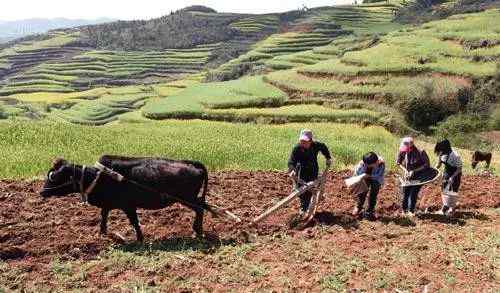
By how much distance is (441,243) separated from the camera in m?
9.94

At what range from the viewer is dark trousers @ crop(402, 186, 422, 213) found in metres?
12.1

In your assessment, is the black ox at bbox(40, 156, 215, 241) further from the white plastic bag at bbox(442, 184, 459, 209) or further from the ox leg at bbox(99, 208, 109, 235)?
the white plastic bag at bbox(442, 184, 459, 209)

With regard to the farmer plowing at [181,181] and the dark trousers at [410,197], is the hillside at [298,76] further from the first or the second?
the farmer plowing at [181,181]

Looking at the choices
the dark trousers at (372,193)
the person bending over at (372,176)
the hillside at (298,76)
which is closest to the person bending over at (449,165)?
the person bending over at (372,176)

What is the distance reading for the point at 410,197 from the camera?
480 inches

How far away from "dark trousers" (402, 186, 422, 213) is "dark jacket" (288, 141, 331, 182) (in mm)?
2125

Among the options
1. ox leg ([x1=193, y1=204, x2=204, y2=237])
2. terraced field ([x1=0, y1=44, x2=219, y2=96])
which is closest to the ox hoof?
ox leg ([x1=193, y1=204, x2=204, y2=237])

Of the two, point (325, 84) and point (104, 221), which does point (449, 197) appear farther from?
point (325, 84)

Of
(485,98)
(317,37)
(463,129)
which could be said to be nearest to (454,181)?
(463,129)

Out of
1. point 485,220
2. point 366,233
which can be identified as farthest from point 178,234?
point 485,220

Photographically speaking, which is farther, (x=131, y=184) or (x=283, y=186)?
(x=283, y=186)

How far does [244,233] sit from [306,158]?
6.34ft

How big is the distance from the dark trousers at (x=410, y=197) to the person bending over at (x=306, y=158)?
6.76 feet

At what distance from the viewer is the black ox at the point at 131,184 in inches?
384
